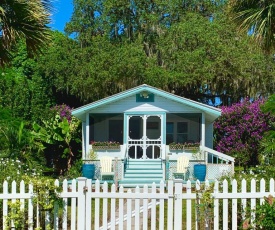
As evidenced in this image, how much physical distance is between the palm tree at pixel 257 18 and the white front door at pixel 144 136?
9379mm

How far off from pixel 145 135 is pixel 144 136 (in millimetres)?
81

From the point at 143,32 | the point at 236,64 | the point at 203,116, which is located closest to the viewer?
the point at 203,116

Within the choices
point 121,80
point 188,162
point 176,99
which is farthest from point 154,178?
point 121,80

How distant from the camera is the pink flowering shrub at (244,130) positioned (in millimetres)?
25531

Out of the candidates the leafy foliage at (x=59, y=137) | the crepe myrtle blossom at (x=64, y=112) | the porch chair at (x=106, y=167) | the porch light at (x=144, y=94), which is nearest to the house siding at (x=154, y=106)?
the porch light at (x=144, y=94)

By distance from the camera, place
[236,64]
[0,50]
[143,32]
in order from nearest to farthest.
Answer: [0,50] < [236,64] < [143,32]

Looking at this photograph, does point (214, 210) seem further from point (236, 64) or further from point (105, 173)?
point (236, 64)

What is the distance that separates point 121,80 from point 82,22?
7.66m

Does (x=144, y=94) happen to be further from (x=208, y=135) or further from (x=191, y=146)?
(x=208, y=135)

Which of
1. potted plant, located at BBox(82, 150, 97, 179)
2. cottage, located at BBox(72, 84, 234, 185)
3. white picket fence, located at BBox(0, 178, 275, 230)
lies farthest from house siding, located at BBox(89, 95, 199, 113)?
white picket fence, located at BBox(0, 178, 275, 230)

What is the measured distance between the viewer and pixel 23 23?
376 inches

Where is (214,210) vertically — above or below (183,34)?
below

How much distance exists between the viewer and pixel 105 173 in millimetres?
20250

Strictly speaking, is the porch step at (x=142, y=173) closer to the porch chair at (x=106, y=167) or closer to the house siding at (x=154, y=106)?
the porch chair at (x=106, y=167)
